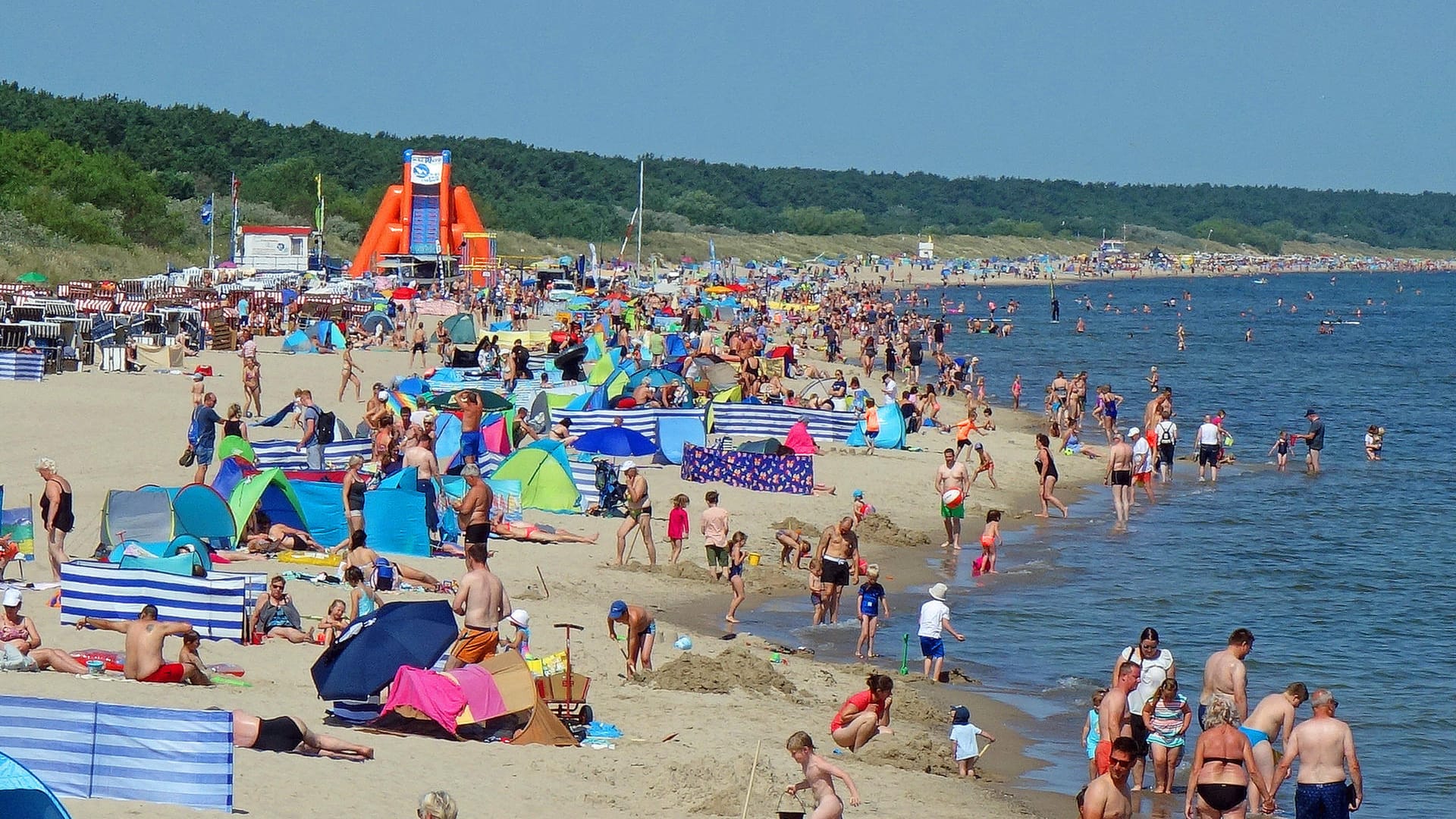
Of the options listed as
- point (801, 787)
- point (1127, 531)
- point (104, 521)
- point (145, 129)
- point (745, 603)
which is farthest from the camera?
point (145, 129)

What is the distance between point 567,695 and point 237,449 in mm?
7946

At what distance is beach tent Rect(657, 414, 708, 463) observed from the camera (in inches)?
790

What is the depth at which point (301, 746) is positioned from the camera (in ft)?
27.5

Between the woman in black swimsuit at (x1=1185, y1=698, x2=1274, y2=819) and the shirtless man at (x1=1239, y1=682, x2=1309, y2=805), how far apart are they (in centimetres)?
72

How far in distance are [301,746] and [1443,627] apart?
37.4ft

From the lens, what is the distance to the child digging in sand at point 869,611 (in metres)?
12.6

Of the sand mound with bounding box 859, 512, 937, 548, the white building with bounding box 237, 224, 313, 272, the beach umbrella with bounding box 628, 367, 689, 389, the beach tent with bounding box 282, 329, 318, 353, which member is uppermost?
the white building with bounding box 237, 224, 313, 272

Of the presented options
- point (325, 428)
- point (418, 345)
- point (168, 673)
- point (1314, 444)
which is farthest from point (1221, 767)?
point (418, 345)

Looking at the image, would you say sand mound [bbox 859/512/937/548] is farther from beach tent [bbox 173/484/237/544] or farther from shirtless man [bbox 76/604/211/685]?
shirtless man [bbox 76/604/211/685]

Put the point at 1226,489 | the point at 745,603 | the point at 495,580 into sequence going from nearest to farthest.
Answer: the point at 495,580 → the point at 745,603 → the point at 1226,489

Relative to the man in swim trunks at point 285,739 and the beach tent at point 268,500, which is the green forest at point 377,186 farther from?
the man in swim trunks at point 285,739

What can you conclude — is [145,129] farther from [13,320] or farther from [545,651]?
[545,651]

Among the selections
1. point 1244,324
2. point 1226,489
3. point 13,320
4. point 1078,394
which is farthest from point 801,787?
point 1244,324

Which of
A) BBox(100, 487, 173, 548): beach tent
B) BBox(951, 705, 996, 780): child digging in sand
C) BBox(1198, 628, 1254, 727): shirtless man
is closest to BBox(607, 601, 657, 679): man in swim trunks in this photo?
BBox(951, 705, 996, 780): child digging in sand
